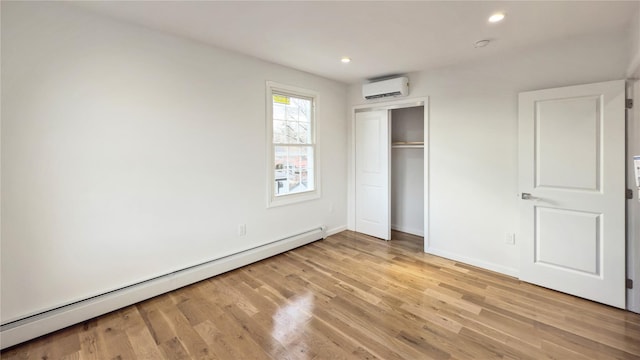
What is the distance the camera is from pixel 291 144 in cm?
380

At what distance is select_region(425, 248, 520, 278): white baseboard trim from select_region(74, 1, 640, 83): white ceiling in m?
2.35

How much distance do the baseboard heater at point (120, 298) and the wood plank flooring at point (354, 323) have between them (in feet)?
0.20

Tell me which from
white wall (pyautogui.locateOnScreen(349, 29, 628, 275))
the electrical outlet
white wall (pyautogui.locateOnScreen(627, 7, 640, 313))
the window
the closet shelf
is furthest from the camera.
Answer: the closet shelf

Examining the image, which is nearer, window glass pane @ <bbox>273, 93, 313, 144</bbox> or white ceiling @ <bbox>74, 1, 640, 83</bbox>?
white ceiling @ <bbox>74, 1, 640, 83</bbox>

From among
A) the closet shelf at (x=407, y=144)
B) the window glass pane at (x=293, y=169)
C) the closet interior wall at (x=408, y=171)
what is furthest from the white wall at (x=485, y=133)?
the window glass pane at (x=293, y=169)

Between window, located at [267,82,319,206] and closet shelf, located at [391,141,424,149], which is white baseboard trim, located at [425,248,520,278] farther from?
window, located at [267,82,319,206]

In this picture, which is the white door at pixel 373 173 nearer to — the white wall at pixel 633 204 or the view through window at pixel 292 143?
the view through window at pixel 292 143

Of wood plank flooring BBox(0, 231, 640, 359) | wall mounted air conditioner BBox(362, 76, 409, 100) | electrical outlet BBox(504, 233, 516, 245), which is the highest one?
wall mounted air conditioner BBox(362, 76, 409, 100)

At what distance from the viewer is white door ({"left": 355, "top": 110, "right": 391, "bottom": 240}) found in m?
4.17

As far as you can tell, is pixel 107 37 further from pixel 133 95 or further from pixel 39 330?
pixel 39 330

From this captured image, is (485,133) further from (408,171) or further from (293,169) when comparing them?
(293,169)

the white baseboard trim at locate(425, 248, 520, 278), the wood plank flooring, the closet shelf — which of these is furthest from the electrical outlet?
the closet shelf

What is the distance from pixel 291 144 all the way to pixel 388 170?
1.52 m

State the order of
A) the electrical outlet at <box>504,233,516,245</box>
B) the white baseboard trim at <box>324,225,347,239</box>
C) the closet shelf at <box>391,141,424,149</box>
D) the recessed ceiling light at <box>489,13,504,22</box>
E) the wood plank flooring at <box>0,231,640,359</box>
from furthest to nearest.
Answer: the white baseboard trim at <box>324,225,347,239</box>
the closet shelf at <box>391,141,424,149</box>
the electrical outlet at <box>504,233,516,245</box>
the recessed ceiling light at <box>489,13,504,22</box>
the wood plank flooring at <box>0,231,640,359</box>
